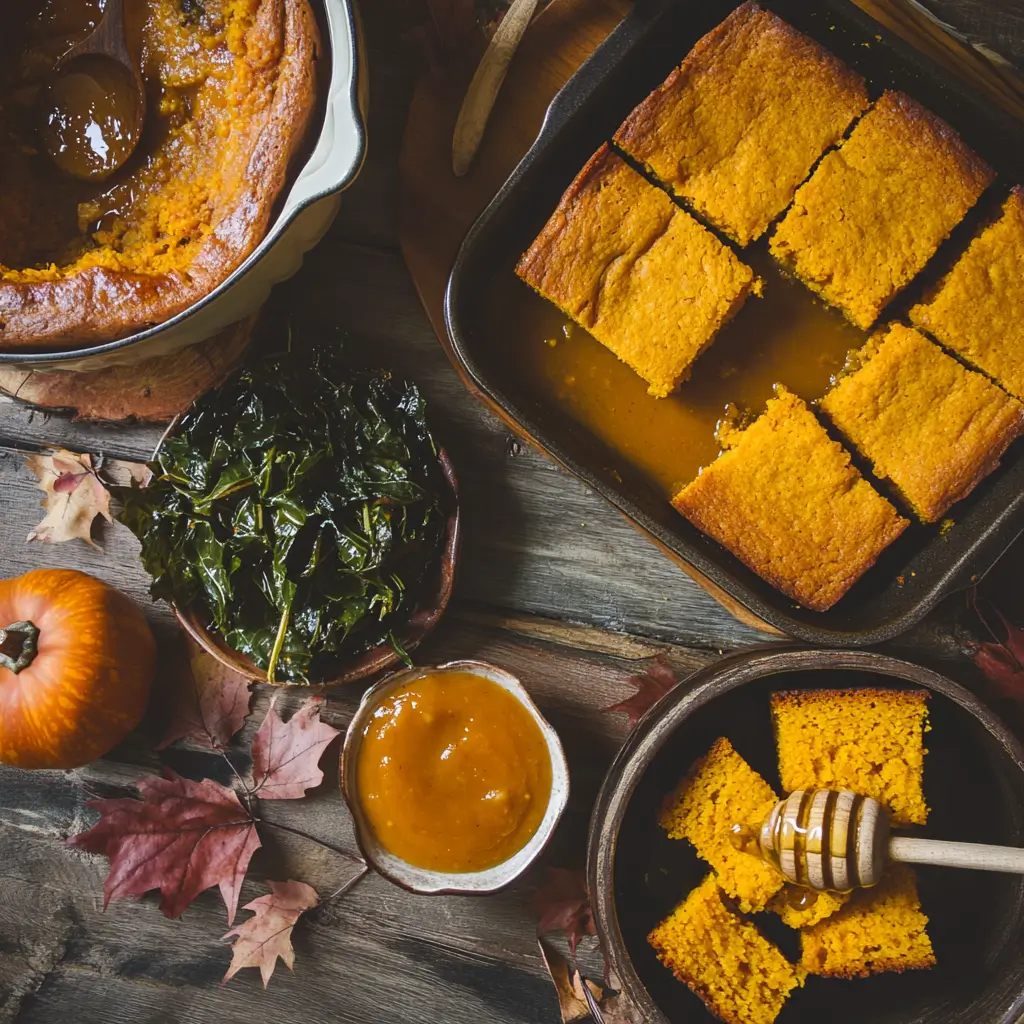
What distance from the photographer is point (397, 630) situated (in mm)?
2814

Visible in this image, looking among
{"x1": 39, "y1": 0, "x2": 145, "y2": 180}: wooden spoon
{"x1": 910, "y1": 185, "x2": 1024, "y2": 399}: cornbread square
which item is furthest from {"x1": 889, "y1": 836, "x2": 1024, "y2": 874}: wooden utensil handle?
{"x1": 39, "y1": 0, "x2": 145, "y2": 180}: wooden spoon

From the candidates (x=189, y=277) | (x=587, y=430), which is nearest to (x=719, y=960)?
(x=587, y=430)

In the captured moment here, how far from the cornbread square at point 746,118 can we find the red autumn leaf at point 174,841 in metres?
2.49

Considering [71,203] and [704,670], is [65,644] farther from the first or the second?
[704,670]

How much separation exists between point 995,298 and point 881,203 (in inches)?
17.6

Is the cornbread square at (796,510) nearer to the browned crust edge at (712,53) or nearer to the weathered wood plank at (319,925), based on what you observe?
the weathered wood plank at (319,925)

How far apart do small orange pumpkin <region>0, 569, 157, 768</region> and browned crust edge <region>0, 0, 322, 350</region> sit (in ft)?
2.96

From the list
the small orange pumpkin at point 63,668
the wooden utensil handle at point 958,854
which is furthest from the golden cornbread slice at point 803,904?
the small orange pumpkin at point 63,668

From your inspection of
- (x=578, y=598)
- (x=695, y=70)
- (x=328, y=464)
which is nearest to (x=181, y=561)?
(x=328, y=464)

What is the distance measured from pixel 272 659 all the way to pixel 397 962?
1.17m

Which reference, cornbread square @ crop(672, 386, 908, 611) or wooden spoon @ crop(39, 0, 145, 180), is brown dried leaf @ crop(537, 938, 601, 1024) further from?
wooden spoon @ crop(39, 0, 145, 180)

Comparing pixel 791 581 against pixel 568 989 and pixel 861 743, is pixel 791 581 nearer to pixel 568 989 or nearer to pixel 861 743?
pixel 861 743

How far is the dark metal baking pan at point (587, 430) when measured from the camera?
257 centimetres

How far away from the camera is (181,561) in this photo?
283 cm
